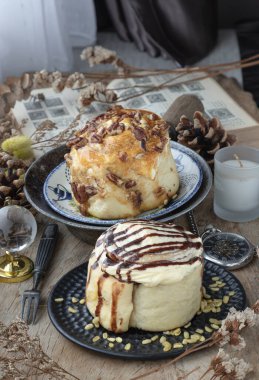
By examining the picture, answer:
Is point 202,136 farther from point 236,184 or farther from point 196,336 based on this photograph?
point 196,336

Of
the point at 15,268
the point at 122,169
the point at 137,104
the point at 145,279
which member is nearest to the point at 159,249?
the point at 145,279

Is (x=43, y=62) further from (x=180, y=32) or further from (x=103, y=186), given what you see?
(x=103, y=186)

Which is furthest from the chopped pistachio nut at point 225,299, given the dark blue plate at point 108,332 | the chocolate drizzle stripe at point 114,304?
the chocolate drizzle stripe at point 114,304

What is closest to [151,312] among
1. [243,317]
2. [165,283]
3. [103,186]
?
[165,283]

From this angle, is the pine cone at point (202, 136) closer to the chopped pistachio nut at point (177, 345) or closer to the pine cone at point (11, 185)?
the pine cone at point (11, 185)

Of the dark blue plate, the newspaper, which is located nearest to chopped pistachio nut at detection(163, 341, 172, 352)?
the dark blue plate
